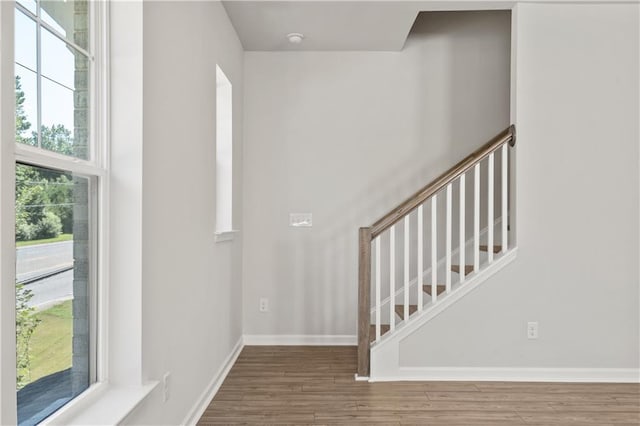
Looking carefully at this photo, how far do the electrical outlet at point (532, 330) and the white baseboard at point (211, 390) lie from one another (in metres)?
2.11

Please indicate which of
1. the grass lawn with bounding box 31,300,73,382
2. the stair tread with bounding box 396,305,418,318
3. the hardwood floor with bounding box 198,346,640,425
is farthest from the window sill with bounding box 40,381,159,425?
the stair tread with bounding box 396,305,418,318

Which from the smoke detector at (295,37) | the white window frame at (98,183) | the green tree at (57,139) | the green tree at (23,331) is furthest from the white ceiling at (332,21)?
the green tree at (23,331)

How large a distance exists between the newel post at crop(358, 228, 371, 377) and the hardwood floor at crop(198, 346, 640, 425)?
156 millimetres

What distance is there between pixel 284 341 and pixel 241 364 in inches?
26.5

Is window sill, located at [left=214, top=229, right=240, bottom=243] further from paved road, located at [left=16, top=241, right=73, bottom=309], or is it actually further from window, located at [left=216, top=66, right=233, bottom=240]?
paved road, located at [left=16, top=241, right=73, bottom=309]

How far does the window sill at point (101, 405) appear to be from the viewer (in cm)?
149

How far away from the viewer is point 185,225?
241 cm

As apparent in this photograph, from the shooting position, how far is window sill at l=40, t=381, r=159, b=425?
149 cm

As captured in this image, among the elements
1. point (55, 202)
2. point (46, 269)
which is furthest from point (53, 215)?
point (46, 269)

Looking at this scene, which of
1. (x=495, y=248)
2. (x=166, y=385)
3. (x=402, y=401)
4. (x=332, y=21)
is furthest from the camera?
(x=495, y=248)

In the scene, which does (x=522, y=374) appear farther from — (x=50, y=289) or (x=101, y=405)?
(x=50, y=289)

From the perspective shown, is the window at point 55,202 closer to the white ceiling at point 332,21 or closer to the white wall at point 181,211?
the white wall at point 181,211

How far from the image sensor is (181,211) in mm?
2348

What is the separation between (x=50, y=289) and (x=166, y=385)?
89 cm
